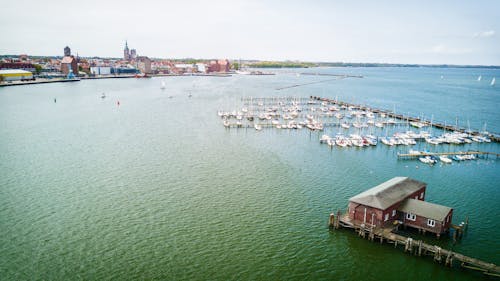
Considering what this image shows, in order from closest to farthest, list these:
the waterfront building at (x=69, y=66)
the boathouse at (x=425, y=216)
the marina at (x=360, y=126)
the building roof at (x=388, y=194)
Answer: the boathouse at (x=425, y=216) < the building roof at (x=388, y=194) < the marina at (x=360, y=126) < the waterfront building at (x=69, y=66)

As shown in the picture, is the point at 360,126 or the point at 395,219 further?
the point at 360,126

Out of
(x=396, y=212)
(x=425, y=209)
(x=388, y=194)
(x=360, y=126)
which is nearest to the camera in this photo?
(x=425, y=209)

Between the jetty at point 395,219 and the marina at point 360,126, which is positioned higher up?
the marina at point 360,126

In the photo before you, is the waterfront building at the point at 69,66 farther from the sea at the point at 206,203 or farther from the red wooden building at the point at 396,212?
the red wooden building at the point at 396,212

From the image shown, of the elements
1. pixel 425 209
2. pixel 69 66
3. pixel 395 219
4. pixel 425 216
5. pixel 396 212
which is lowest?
pixel 395 219

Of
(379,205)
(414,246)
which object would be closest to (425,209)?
(414,246)

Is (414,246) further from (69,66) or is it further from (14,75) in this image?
(69,66)

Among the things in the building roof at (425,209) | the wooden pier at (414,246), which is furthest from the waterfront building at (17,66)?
the building roof at (425,209)

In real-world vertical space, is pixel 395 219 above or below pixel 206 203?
above
